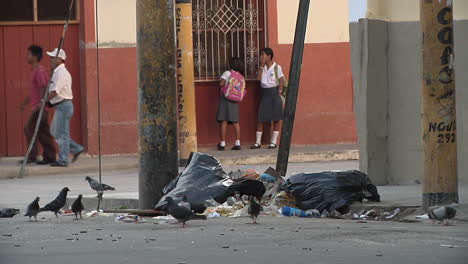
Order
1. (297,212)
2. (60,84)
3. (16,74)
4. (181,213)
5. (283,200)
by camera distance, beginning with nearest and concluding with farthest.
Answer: (181,213) < (297,212) < (283,200) < (60,84) < (16,74)

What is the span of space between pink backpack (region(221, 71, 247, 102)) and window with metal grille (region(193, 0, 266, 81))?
0.52 metres

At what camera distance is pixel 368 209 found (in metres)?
12.1

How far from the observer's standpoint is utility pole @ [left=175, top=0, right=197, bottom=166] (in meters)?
19.2

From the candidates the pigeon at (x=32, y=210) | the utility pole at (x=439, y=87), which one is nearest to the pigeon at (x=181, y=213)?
the pigeon at (x=32, y=210)

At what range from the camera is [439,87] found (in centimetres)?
1116

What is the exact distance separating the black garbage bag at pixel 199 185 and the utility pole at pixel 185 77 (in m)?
6.33

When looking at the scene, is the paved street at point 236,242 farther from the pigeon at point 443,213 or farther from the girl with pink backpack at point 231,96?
the girl with pink backpack at point 231,96

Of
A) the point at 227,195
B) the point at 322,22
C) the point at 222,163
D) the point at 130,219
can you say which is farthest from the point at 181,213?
the point at 322,22

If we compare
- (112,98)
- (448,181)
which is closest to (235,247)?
(448,181)

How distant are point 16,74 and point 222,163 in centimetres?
373

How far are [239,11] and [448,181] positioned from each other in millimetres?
11081

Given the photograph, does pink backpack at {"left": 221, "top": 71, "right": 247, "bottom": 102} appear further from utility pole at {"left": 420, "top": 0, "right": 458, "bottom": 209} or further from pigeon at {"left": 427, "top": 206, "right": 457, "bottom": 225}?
pigeon at {"left": 427, "top": 206, "right": 457, "bottom": 225}

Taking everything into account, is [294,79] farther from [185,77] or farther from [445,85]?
[185,77]

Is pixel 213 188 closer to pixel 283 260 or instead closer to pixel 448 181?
pixel 448 181
